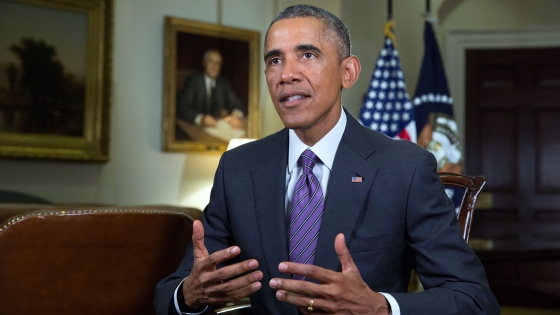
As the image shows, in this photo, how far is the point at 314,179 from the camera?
5.37 ft

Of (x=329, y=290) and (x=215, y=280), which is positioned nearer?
(x=329, y=290)

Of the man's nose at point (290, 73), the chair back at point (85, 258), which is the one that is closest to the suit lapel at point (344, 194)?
the man's nose at point (290, 73)

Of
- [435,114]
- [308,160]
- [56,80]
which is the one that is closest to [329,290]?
[308,160]

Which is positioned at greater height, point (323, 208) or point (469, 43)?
point (469, 43)

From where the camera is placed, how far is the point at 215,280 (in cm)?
138

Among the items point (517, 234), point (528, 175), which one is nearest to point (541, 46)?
point (528, 175)

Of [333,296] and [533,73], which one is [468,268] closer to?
[333,296]

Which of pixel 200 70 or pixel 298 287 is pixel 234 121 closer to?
pixel 200 70

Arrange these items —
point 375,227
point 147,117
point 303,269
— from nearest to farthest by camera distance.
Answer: point 303,269 → point 375,227 → point 147,117

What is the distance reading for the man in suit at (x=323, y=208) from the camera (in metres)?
1.47

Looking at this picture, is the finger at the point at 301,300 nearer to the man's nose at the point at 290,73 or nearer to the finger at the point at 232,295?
the finger at the point at 232,295

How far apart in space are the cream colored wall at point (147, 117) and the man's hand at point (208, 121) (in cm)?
27

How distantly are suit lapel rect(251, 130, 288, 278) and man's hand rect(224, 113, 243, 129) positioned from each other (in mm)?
3288

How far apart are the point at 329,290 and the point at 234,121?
12.8 feet
